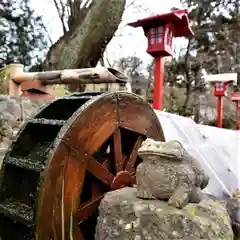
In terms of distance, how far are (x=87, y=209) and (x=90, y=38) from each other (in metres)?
5.95

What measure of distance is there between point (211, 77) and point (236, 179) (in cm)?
630

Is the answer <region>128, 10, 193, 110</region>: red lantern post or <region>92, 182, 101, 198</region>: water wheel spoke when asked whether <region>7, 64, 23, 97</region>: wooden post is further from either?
<region>92, 182, 101, 198</region>: water wheel spoke

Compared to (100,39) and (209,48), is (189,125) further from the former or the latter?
(209,48)

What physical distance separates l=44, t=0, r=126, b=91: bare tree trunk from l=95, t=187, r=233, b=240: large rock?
560 cm

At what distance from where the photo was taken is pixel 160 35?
527 centimetres

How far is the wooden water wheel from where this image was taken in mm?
1913

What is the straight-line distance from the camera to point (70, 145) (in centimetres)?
200

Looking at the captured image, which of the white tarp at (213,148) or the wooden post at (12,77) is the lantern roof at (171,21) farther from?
the wooden post at (12,77)

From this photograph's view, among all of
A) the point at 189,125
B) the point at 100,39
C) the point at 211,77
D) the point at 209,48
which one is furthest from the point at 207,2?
the point at 189,125

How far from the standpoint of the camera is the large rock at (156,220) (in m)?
1.83

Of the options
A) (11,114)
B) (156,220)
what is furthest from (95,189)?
(11,114)

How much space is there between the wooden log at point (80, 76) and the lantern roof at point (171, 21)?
A: 1695 millimetres

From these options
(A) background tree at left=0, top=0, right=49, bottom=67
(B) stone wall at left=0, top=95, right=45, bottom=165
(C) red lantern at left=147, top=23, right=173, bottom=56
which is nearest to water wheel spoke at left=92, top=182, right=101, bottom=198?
(B) stone wall at left=0, top=95, right=45, bottom=165

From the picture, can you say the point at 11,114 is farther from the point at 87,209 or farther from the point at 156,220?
the point at 156,220
